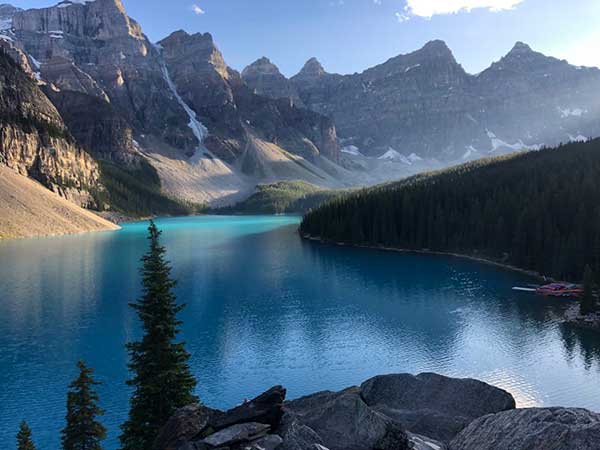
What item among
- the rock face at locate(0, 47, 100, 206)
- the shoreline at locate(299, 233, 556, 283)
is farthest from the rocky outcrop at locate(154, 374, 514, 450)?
the rock face at locate(0, 47, 100, 206)

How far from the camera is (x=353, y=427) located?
44.4ft

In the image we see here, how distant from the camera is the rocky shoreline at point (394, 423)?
32.2 feet

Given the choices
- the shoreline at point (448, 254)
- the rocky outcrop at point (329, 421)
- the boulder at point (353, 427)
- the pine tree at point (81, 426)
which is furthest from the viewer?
the shoreline at point (448, 254)

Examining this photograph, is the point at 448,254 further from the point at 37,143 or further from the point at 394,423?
the point at 37,143

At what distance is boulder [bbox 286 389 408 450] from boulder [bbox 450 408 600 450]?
1.96 meters

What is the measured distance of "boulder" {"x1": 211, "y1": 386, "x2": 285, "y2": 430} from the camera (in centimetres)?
1392

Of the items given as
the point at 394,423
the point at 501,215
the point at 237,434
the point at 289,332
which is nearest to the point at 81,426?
the point at 237,434

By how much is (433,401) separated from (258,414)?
6665 millimetres

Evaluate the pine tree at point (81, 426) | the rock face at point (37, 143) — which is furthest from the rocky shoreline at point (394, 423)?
the rock face at point (37, 143)

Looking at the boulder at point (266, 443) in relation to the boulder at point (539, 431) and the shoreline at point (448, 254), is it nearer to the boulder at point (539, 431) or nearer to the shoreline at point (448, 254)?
the boulder at point (539, 431)

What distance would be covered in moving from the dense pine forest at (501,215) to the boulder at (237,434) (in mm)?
57169

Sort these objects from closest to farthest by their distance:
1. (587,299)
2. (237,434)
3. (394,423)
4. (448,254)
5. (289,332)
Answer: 1. (237,434)
2. (394,423)
3. (289,332)
4. (587,299)
5. (448,254)

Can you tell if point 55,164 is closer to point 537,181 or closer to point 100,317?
point 100,317

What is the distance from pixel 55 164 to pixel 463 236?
13680 centimetres
